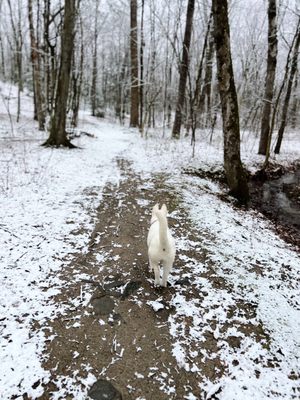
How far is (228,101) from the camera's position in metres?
7.24

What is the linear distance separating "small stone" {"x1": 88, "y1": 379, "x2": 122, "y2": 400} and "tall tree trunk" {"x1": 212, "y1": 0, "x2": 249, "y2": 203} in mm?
6095

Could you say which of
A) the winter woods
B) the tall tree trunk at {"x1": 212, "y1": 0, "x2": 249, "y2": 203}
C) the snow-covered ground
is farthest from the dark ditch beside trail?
the winter woods

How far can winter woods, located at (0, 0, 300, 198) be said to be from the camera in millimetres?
12008

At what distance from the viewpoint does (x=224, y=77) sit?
7.17 m

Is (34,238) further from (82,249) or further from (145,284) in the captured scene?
(145,284)

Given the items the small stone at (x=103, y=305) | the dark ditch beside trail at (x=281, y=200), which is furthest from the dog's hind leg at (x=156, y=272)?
the dark ditch beside trail at (x=281, y=200)

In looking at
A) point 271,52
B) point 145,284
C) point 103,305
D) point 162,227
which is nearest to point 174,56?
point 271,52

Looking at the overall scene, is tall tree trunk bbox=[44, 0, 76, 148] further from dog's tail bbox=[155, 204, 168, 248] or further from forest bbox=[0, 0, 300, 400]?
dog's tail bbox=[155, 204, 168, 248]

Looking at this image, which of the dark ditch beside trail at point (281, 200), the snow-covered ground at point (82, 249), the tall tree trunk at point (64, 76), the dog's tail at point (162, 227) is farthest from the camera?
the tall tree trunk at point (64, 76)

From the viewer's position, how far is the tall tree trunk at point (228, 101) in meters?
6.97

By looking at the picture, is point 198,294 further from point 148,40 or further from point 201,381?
point 148,40

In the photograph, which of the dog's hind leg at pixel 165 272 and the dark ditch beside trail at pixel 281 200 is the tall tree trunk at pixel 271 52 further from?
the dog's hind leg at pixel 165 272

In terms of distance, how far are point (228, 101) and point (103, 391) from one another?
6.68 m

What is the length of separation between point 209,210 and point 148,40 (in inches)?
867
